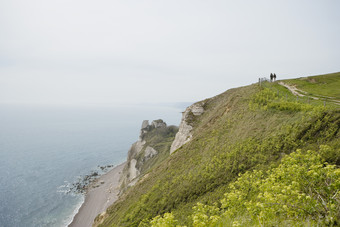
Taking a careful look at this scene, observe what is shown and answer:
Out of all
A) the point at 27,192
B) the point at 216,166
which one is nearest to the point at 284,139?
the point at 216,166

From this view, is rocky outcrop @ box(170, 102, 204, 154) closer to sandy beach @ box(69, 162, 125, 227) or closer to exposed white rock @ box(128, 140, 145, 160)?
exposed white rock @ box(128, 140, 145, 160)

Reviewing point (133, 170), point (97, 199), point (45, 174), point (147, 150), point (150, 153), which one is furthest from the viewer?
point (45, 174)

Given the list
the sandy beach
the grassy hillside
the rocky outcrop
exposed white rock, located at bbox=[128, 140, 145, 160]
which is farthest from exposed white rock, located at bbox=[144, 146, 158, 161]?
the grassy hillside

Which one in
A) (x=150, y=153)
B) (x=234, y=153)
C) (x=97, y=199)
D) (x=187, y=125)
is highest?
(x=187, y=125)

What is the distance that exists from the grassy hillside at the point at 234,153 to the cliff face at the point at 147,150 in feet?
106

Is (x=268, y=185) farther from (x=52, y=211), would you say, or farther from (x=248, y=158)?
(x=52, y=211)

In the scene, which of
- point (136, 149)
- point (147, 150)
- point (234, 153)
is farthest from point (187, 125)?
point (136, 149)

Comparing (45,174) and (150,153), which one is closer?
(150,153)

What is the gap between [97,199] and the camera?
2643 inches

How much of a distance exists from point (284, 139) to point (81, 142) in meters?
171

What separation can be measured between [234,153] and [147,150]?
175 feet

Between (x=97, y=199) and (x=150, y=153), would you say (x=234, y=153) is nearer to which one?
(x=150, y=153)

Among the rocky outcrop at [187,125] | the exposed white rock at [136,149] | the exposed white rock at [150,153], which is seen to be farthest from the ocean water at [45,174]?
the rocky outcrop at [187,125]

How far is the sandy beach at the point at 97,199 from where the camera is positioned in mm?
56125
